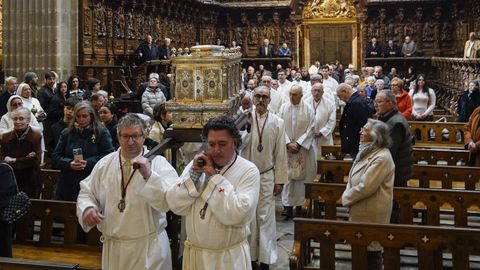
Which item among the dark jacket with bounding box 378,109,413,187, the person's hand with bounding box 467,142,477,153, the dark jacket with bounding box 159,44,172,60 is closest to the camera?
the dark jacket with bounding box 378,109,413,187

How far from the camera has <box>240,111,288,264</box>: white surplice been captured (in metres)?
6.10

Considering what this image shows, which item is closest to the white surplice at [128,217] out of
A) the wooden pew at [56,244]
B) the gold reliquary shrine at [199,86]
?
the wooden pew at [56,244]

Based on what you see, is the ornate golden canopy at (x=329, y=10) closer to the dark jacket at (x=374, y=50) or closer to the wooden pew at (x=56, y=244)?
the dark jacket at (x=374, y=50)

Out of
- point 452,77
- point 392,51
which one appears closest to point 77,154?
point 452,77

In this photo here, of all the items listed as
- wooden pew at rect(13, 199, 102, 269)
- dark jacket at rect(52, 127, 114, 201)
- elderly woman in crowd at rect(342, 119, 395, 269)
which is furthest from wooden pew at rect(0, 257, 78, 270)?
elderly woman in crowd at rect(342, 119, 395, 269)

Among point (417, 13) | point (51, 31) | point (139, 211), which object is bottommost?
point (139, 211)

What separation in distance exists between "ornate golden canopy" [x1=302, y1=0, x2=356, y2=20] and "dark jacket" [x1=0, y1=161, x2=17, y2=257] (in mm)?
21417

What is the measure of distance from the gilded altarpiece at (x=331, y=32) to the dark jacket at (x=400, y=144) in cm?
1892

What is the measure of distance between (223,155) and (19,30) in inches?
437

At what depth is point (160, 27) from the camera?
1945 centimetres

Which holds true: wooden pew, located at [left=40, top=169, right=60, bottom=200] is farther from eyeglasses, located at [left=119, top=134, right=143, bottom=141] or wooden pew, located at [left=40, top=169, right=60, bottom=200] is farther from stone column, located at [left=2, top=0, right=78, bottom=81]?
stone column, located at [left=2, top=0, right=78, bottom=81]

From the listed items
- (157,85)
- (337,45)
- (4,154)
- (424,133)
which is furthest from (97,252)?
(337,45)

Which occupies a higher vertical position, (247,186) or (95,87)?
(95,87)

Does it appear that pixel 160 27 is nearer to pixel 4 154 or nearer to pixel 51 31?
pixel 51 31
